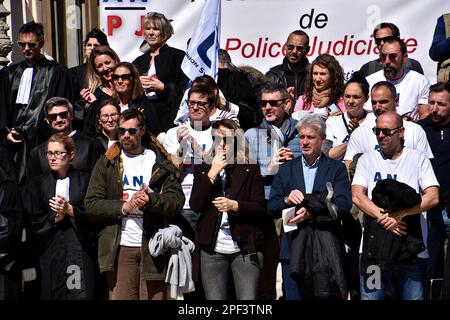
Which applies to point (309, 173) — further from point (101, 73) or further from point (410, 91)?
point (101, 73)

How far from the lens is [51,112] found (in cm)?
1160

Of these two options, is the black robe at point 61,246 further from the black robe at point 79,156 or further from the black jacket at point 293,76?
the black jacket at point 293,76

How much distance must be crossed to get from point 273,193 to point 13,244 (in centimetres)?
202

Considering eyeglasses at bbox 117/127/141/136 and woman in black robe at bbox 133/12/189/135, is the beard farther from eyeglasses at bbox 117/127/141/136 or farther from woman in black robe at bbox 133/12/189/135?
eyeglasses at bbox 117/127/141/136

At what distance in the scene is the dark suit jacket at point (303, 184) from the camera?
10.7 meters

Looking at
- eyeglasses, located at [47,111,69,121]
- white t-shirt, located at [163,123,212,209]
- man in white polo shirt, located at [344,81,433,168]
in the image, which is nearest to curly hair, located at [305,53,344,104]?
man in white polo shirt, located at [344,81,433,168]

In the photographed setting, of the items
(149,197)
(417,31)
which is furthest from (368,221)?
(417,31)

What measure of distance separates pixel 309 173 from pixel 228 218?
71 centimetres

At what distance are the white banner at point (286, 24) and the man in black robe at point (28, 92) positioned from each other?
79.1 inches

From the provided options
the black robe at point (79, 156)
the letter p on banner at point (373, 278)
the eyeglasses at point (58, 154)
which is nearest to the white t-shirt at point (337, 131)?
the letter p on banner at point (373, 278)

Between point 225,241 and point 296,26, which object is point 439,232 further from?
point 296,26

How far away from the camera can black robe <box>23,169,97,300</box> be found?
10.9 metres

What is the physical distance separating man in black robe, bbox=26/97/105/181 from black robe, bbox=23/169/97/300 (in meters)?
0.39

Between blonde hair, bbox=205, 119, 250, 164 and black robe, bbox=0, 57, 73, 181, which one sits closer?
blonde hair, bbox=205, 119, 250, 164
